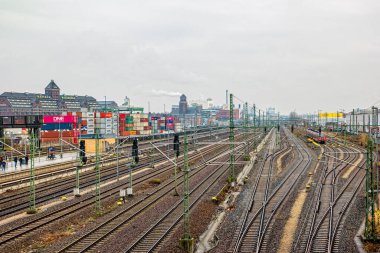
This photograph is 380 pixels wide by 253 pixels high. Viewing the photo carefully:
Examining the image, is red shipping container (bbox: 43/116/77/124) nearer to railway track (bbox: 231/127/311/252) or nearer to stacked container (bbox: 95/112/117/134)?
stacked container (bbox: 95/112/117/134)

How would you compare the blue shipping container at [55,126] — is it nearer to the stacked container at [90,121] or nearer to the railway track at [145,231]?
the stacked container at [90,121]

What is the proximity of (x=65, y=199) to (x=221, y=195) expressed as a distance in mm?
11165

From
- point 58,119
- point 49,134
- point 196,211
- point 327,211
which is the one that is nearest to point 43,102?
point 49,134

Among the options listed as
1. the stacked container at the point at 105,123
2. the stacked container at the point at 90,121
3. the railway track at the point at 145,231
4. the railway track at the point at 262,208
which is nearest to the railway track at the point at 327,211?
the railway track at the point at 262,208

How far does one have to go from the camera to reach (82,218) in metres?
23.2

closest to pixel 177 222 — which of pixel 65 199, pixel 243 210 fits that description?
pixel 243 210

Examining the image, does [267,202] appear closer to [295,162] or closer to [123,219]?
[123,219]

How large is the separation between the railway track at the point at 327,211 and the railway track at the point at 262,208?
1750mm

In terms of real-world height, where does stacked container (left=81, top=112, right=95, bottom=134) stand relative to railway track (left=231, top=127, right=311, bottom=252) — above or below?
above

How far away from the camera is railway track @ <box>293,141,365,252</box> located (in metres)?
17.9

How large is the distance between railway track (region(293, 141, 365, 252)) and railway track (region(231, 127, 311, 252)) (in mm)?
1750

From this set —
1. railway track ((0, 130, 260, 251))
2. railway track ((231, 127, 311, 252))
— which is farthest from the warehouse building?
railway track ((231, 127, 311, 252))

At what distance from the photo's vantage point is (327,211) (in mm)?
A: 23312

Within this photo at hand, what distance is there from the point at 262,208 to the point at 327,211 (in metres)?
3.77
